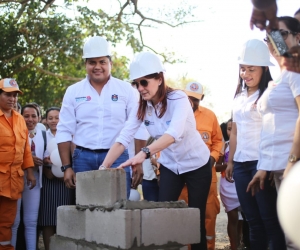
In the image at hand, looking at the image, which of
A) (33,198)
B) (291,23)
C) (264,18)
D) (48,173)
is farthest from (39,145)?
(264,18)

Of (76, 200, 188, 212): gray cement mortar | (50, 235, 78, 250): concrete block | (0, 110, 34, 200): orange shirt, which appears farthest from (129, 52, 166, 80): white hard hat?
(0, 110, 34, 200): orange shirt

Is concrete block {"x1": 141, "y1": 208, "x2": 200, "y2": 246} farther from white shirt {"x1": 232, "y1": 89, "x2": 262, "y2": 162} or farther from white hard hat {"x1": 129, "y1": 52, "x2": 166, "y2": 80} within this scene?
white hard hat {"x1": 129, "y1": 52, "x2": 166, "y2": 80}

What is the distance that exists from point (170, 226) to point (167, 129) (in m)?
0.80

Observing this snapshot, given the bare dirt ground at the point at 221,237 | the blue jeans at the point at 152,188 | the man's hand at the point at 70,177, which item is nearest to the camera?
the man's hand at the point at 70,177

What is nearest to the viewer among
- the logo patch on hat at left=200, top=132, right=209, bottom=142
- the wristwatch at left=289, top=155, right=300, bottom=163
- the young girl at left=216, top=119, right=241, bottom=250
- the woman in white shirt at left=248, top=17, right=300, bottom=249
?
the wristwatch at left=289, top=155, right=300, bottom=163

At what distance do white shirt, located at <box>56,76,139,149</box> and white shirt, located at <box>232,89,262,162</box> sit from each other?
1.09m

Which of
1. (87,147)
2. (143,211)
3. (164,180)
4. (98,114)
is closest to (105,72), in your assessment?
(98,114)

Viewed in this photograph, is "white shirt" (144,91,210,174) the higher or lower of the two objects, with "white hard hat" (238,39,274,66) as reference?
lower

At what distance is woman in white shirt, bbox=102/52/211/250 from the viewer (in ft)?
15.1

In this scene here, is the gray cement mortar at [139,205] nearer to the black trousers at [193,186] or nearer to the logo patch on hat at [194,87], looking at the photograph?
the black trousers at [193,186]

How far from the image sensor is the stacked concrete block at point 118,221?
4.18 m

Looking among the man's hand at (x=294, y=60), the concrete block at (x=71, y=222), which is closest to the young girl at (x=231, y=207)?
the concrete block at (x=71, y=222)

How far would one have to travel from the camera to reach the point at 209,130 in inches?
266

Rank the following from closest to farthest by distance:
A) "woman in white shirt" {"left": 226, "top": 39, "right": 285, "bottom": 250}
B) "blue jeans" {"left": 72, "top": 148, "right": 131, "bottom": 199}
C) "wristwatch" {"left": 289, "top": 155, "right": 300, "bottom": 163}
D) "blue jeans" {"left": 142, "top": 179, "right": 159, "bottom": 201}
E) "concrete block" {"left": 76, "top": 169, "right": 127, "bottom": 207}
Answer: "wristwatch" {"left": 289, "top": 155, "right": 300, "bottom": 163} < "concrete block" {"left": 76, "top": 169, "right": 127, "bottom": 207} < "woman in white shirt" {"left": 226, "top": 39, "right": 285, "bottom": 250} < "blue jeans" {"left": 72, "top": 148, "right": 131, "bottom": 199} < "blue jeans" {"left": 142, "top": 179, "right": 159, "bottom": 201}
